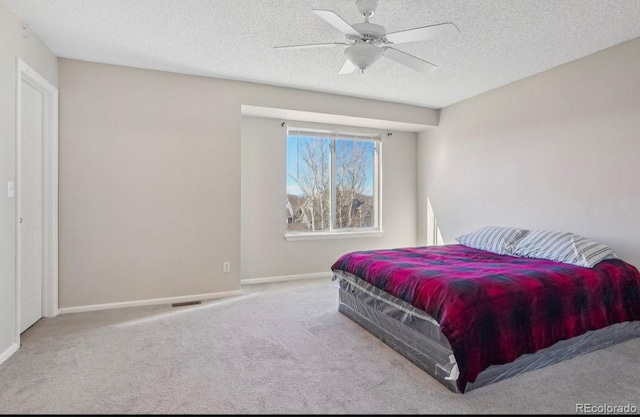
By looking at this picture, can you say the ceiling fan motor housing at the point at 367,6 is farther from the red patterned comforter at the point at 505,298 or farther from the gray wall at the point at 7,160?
the gray wall at the point at 7,160

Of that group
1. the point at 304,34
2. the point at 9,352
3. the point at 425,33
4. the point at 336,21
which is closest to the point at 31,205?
the point at 9,352

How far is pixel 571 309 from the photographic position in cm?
Result: 239

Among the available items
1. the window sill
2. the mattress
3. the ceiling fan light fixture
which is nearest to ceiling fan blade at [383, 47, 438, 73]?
the ceiling fan light fixture

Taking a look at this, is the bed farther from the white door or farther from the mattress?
the white door

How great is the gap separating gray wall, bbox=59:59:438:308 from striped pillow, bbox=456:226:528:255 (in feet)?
8.89

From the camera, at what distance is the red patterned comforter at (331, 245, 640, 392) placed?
2.02 m

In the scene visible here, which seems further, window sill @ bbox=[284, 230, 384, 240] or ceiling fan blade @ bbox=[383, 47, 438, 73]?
window sill @ bbox=[284, 230, 384, 240]

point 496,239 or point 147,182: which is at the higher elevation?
point 147,182

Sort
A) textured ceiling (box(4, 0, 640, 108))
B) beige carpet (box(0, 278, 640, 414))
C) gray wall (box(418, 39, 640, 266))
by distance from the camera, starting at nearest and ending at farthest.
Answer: beige carpet (box(0, 278, 640, 414))
textured ceiling (box(4, 0, 640, 108))
gray wall (box(418, 39, 640, 266))

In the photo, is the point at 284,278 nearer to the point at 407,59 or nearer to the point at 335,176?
the point at 335,176

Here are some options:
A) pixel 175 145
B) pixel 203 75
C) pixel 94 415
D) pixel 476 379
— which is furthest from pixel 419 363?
pixel 203 75

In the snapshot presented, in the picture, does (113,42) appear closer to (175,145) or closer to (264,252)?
(175,145)

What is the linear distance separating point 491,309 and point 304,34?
2.51 m

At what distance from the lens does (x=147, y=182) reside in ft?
12.1
